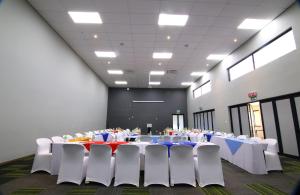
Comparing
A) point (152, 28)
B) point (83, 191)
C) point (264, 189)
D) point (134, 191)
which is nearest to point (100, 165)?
point (83, 191)

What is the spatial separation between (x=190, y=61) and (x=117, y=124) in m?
9.41

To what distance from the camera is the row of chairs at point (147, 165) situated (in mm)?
3131

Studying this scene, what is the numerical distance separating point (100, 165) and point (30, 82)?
3.84 meters

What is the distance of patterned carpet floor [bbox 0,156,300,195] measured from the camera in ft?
9.31

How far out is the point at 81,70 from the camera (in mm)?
9094

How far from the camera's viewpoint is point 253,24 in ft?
19.5

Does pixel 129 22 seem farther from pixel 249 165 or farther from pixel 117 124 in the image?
pixel 117 124

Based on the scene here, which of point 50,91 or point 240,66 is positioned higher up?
point 240,66

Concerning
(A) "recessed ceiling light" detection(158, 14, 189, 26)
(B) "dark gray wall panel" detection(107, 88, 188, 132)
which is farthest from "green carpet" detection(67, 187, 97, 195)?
(B) "dark gray wall panel" detection(107, 88, 188, 132)

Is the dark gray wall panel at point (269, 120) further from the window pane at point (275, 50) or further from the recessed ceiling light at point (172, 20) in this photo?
the recessed ceiling light at point (172, 20)

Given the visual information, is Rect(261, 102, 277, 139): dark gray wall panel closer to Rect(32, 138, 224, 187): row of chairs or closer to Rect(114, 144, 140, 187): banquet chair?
Rect(32, 138, 224, 187): row of chairs

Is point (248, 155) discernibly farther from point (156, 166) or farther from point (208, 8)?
point (208, 8)

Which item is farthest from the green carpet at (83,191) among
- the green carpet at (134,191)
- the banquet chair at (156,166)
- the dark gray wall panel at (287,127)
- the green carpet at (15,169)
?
the dark gray wall panel at (287,127)

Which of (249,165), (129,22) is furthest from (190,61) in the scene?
(249,165)
